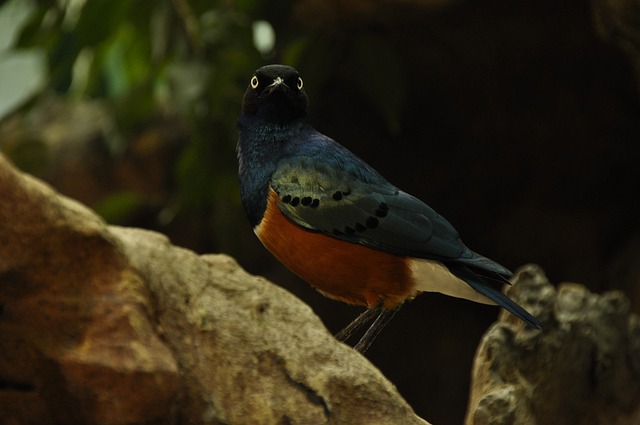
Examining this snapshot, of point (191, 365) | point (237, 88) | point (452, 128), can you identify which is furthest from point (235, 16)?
point (191, 365)

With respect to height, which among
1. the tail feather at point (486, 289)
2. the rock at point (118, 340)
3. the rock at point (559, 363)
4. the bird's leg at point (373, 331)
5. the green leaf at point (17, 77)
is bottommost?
the green leaf at point (17, 77)

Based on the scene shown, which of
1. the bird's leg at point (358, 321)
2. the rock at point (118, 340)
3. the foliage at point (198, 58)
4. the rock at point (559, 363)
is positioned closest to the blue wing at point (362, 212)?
the bird's leg at point (358, 321)

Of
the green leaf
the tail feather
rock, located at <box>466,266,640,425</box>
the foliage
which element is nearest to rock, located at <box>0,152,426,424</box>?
the tail feather

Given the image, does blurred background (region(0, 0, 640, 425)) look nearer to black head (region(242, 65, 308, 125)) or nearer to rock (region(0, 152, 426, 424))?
black head (region(242, 65, 308, 125))

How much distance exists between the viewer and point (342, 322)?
5438 mm

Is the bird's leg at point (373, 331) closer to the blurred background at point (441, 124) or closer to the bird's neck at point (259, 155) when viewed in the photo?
the bird's neck at point (259, 155)

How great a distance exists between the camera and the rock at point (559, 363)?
3.32 meters

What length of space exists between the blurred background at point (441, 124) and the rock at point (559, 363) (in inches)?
56.4

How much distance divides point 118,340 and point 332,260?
0.83m

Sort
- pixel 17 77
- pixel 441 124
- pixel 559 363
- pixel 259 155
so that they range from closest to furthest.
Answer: pixel 259 155
pixel 559 363
pixel 441 124
pixel 17 77

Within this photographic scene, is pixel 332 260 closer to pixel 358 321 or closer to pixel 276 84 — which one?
pixel 358 321

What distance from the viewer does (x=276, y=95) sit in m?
2.78

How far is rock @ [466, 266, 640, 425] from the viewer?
3.32 metres

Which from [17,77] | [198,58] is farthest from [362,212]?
[17,77]
